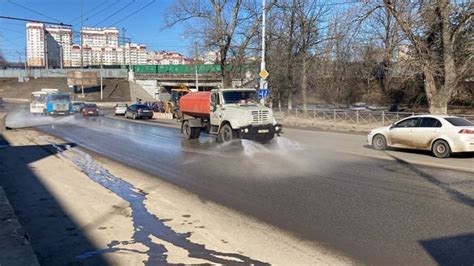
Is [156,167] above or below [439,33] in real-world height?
below

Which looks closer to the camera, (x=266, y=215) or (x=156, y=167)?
(x=266, y=215)

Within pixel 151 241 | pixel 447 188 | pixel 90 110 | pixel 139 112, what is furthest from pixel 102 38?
pixel 151 241

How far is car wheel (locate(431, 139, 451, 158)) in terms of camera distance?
15.0 m

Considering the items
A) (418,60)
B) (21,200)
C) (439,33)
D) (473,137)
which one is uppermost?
(439,33)

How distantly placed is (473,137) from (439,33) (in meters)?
13.1

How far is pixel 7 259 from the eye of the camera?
208 inches

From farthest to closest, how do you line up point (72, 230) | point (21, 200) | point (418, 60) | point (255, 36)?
point (255, 36) < point (418, 60) < point (21, 200) < point (72, 230)

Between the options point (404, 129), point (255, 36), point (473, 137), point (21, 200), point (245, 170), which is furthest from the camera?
point (255, 36)

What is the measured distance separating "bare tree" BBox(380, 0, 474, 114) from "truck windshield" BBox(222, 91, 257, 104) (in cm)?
1009

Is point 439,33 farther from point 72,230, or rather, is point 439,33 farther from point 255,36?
point 72,230

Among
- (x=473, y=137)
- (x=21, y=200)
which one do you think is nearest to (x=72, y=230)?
(x=21, y=200)

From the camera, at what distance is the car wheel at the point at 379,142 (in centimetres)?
1733

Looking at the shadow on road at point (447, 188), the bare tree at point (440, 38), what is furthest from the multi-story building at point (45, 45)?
the shadow on road at point (447, 188)

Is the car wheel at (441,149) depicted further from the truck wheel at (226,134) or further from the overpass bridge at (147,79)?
the overpass bridge at (147,79)
